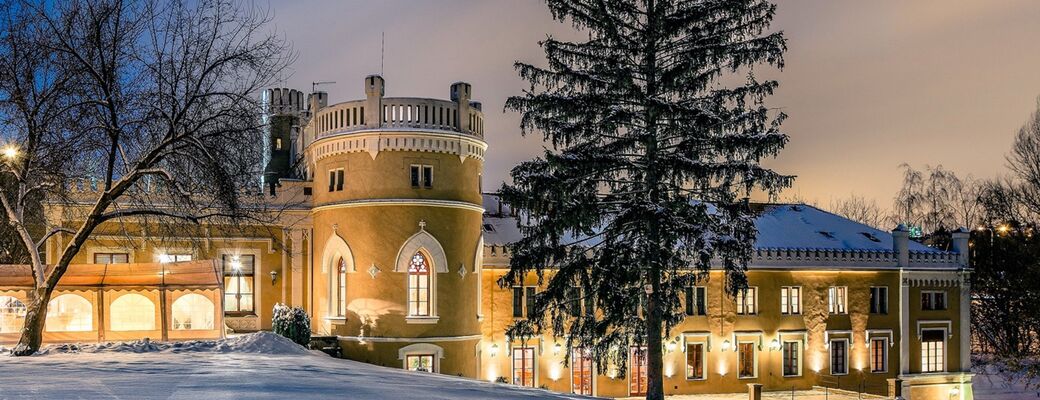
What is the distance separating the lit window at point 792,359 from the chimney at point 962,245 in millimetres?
7095

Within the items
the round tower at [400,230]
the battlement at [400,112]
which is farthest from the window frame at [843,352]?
the battlement at [400,112]

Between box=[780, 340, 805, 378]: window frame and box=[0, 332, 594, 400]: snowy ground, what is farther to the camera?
box=[780, 340, 805, 378]: window frame

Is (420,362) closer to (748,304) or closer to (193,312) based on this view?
(193,312)

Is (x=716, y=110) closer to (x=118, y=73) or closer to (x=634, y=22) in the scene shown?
(x=634, y=22)

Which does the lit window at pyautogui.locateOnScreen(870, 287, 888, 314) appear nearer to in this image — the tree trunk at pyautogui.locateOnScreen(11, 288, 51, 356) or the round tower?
the round tower

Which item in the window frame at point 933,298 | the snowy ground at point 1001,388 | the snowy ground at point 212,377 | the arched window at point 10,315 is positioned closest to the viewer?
the snowy ground at point 212,377

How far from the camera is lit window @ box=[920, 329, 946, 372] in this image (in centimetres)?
3412

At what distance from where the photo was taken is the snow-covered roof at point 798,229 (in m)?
32.5

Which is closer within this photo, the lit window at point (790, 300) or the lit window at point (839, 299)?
the lit window at point (790, 300)

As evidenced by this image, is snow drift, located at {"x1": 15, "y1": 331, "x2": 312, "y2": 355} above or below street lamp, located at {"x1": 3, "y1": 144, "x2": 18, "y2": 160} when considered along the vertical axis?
below

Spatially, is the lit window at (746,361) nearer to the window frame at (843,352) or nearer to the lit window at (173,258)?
the window frame at (843,352)

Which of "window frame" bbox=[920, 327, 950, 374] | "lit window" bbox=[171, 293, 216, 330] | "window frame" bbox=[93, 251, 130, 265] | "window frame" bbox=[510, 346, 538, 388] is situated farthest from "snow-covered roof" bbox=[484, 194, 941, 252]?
"lit window" bbox=[171, 293, 216, 330]

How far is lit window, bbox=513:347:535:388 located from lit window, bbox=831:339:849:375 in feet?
35.1

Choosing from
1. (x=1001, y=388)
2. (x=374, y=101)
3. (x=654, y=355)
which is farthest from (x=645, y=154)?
(x=1001, y=388)
